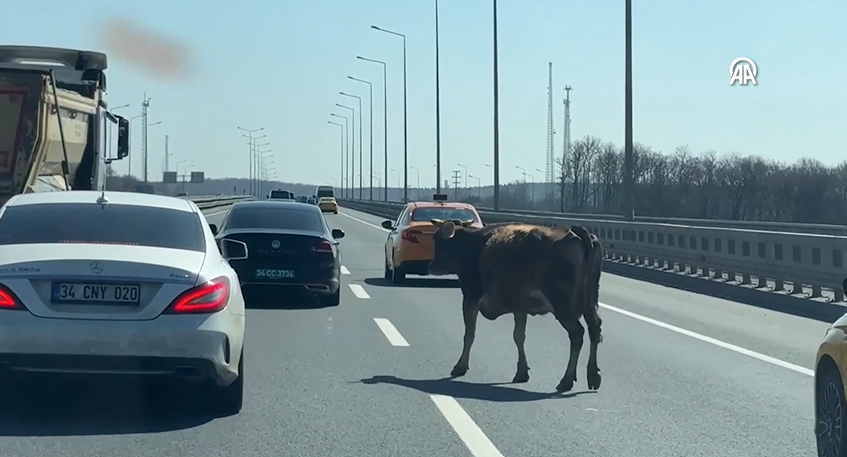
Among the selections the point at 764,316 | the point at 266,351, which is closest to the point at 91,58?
the point at 266,351

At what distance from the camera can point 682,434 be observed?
797cm

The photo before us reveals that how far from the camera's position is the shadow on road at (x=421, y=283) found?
20.8 m

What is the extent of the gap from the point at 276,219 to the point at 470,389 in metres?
8.04

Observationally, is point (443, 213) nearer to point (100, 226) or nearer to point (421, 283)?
point (421, 283)

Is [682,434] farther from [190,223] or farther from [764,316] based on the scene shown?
[764,316]

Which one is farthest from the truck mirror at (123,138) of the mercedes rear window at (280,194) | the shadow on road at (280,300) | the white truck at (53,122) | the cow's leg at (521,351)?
the mercedes rear window at (280,194)

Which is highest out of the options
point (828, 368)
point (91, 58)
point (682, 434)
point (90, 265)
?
point (91, 58)

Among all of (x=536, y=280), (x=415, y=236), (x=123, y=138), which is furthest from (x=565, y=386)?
(x=123, y=138)

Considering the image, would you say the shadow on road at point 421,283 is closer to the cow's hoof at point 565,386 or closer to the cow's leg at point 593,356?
the cow's leg at point 593,356

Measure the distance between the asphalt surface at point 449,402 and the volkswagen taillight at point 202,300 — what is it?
788 mm

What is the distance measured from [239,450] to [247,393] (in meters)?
2.10

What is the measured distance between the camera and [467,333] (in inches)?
407

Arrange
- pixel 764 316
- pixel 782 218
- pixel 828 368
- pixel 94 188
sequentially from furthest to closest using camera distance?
pixel 782 218 < pixel 94 188 < pixel 764 316 < pixel 828 368

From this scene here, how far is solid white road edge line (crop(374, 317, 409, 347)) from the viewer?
12616 mm
